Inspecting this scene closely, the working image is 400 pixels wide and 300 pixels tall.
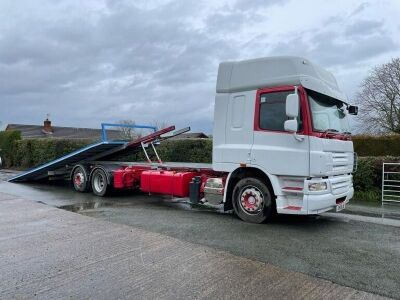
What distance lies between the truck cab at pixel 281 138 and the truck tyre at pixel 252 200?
19 mm

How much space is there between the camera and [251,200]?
25.7ft

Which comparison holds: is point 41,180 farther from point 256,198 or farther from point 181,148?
point 256,198

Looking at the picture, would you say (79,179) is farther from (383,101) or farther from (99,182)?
(383,101)

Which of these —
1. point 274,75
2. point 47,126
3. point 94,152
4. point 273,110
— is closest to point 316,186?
point 273,110

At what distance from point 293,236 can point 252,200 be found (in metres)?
1.22

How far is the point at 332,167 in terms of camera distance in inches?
285

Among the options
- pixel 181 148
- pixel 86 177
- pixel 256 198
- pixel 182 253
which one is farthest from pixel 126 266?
pixel 181 148

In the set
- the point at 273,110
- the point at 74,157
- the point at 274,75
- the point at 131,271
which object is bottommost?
the point at 131,271

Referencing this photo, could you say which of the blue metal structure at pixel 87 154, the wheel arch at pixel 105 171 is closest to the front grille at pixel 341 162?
the blue metal structure at pixel 87 154

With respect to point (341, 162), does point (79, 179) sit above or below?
below

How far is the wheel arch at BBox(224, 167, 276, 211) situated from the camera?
770cm

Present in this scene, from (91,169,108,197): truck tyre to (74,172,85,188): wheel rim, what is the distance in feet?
1.52

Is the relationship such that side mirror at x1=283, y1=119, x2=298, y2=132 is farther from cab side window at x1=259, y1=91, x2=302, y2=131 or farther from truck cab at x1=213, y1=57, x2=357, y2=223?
cab side window at x1=259, y1=91, x2=302, y2=131

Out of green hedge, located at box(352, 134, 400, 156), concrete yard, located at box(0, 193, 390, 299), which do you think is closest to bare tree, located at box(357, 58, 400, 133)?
green hedge, located at box(352, 134, 400, 156)
